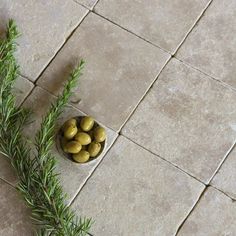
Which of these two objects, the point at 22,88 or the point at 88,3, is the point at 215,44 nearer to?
the point at 88,3

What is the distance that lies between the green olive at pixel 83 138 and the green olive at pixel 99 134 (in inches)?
0.8

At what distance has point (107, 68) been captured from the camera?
1.30m

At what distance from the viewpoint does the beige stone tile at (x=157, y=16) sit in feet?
4.38

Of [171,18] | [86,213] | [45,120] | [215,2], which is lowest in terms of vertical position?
[86,213]

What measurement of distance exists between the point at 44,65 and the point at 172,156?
39cm

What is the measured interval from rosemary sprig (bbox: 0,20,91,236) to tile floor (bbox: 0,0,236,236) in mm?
54

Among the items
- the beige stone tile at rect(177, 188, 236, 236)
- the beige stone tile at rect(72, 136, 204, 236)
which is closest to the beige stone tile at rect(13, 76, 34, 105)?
the beige stone tile at rect(72, 136, 204, 236)

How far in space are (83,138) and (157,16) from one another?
403 millimetres

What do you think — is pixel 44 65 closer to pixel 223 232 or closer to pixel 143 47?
pixel 143 47

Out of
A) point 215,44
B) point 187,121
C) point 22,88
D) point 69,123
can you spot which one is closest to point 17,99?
point 22,88

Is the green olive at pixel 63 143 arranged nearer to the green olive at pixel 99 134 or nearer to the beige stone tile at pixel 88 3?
the green olive at pixel 99 134

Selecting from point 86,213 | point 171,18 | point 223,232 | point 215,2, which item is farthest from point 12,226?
point 215,2

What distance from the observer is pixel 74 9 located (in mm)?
1359

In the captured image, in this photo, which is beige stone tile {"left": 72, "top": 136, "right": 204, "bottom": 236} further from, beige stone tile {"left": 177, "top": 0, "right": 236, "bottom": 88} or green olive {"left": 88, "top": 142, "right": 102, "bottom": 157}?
beige stone tile {"left": 177, "top": 0, "right": 236, "bottom": 88}
